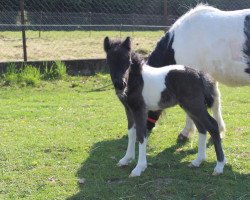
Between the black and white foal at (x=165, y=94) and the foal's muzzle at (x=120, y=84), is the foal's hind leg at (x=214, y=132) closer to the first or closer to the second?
the black and white foal at (x=165, y=94)

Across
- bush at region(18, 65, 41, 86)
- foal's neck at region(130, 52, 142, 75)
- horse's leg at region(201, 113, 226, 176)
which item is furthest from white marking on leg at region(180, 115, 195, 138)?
bush at region(18, 65, 41, 86)

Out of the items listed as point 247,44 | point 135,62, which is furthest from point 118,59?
point 247,44

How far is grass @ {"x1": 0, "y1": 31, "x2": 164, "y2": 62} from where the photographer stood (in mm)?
12977

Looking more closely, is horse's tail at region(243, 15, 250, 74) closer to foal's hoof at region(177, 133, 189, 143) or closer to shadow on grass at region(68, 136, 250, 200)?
foal's hoof at region(177, 133, 189, 143)

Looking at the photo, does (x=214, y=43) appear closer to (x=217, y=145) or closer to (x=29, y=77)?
(x=217, y=145)

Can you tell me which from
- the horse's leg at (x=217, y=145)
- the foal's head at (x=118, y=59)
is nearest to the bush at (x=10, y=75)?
the foal's head at (x=118, y=59)

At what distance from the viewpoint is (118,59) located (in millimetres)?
4359

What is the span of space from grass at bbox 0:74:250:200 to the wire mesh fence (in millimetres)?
5690

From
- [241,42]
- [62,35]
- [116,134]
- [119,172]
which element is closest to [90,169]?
[119,172]

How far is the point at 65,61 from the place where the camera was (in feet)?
34.5

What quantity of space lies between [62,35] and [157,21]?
5079 mm

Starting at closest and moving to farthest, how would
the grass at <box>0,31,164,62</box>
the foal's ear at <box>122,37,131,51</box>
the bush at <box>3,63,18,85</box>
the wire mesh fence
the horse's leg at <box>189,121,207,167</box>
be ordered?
1. the foal's ear at <box>122,37,131,51</box>
2. the horse's leg at <box>189,121,207,167</box>
3. the bush at <box>3,63,18,85</box>
4. the grass at <box>0,31,164,62</box>
5. the wire mesh fence

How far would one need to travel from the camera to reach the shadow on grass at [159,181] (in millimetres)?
4242

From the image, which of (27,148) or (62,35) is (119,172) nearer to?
(27,148)
